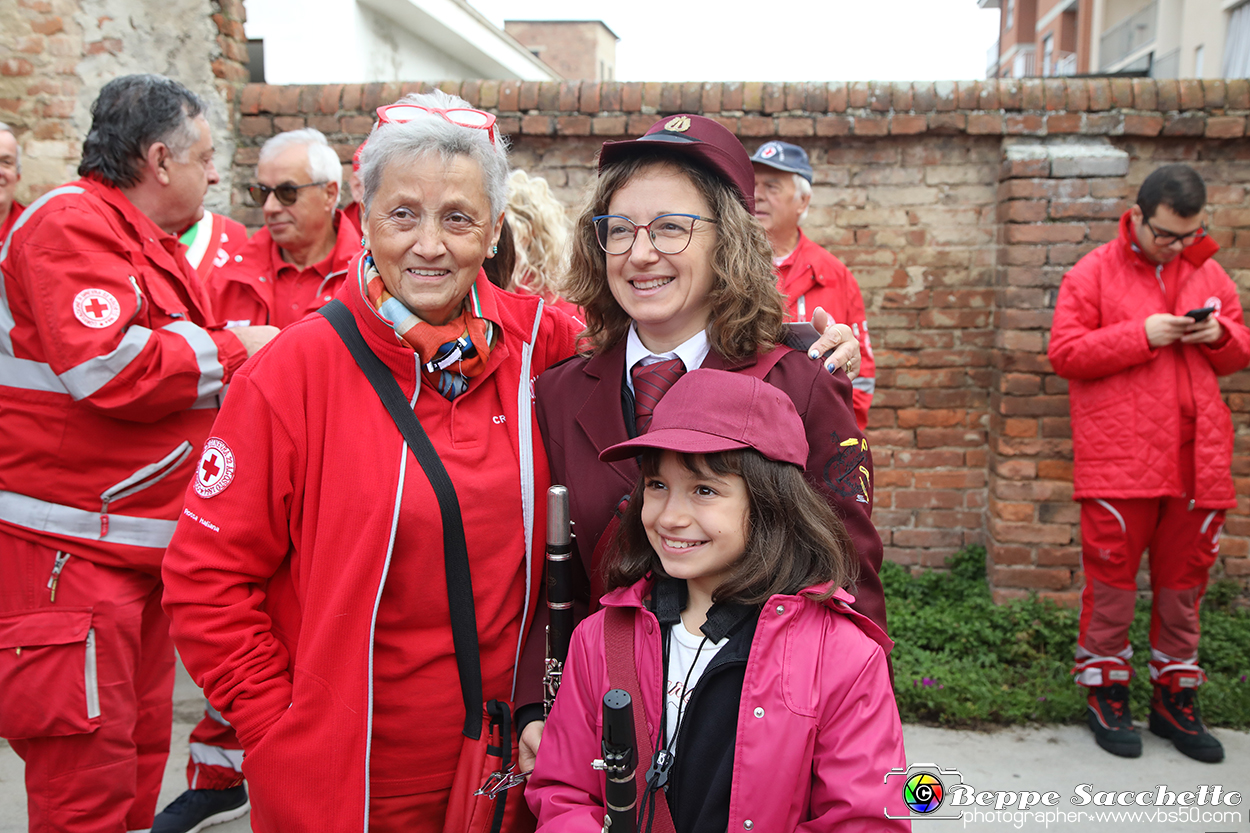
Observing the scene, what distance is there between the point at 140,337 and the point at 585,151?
321 cm

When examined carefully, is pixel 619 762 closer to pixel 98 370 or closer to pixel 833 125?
pixel 98 370

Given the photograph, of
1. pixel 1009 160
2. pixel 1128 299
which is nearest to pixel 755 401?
pixel 1128 299

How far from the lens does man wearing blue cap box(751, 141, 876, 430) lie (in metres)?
4.07

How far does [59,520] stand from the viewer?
2.45 m

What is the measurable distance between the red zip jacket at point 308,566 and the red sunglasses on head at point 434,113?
389mm

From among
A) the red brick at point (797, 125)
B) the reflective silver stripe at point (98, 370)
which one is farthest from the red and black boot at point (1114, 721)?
the reflective silver stripe at point (98, 370)

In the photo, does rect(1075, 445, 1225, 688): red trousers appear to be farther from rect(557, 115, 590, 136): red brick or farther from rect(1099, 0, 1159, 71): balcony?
rect(1099, 0, 1159, 71): balcony

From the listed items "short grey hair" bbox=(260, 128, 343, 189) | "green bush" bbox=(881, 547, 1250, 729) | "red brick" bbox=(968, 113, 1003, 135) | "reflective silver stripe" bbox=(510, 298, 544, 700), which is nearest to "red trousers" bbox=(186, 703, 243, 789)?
"reflective silver stripe" bbox=(510, 298, 544, 700)

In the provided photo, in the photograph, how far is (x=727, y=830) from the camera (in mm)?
1491

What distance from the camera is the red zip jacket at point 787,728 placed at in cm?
146

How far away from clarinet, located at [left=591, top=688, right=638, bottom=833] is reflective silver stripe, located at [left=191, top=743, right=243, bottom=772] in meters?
2.36

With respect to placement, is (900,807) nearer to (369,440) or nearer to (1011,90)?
(369,440)

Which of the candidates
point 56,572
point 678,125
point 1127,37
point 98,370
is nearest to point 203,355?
point 98,370

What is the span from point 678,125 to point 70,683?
7.23ft
